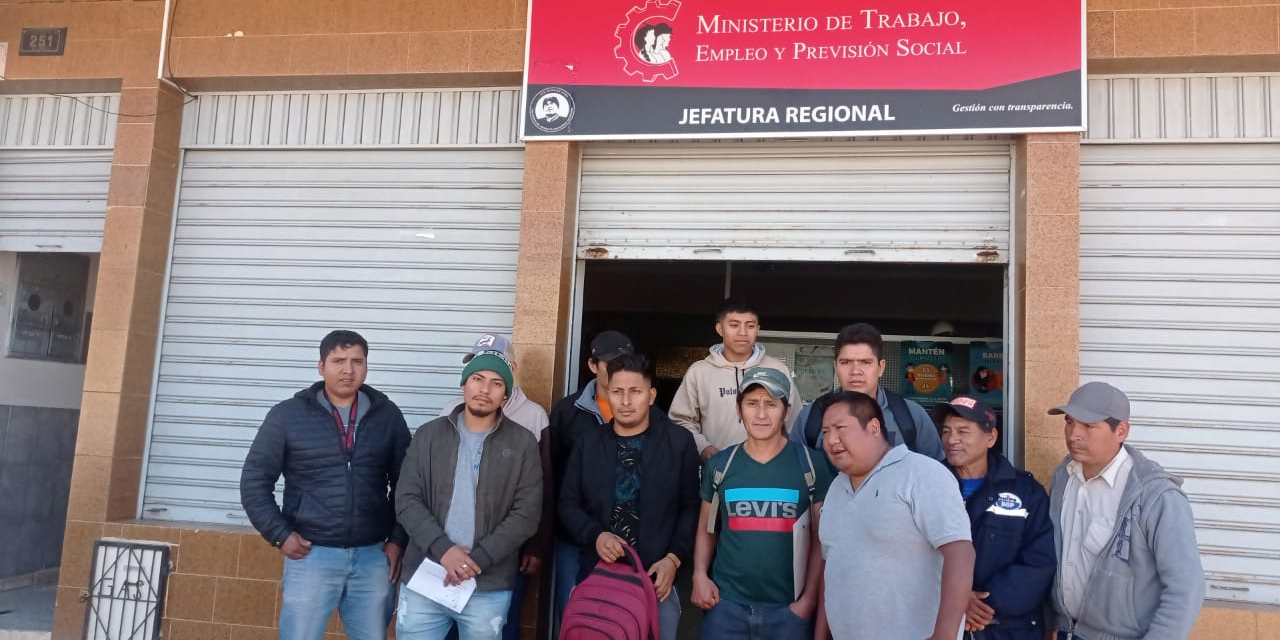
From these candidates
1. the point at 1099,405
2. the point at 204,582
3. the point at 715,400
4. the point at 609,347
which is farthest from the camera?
the point at 204,582

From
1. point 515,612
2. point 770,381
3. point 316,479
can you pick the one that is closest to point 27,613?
point 316,479

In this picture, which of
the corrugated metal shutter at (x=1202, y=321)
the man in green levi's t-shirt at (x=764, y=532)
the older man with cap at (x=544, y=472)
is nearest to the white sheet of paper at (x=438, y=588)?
the older man with cap at (x=544, y=472)

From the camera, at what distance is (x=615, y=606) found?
3.51 meters

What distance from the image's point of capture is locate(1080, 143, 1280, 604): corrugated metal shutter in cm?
454

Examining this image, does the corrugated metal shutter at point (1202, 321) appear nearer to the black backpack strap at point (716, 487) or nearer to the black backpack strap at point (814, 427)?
the black backpack strap at point (814, 427)

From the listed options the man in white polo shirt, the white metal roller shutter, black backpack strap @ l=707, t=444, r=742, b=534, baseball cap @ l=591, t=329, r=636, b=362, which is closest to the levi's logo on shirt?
black backpack strap @ l=707, t=444, r=742, b=534

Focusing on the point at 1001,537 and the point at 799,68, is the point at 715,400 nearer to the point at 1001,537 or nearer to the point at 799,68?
the point at 1001,537

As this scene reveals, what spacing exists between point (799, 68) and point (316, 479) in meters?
3.28

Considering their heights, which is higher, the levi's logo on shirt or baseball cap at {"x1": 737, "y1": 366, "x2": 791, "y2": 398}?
baseball cap at {"x1": 737, "y1": 366, "x2": 791, "y2": 398}

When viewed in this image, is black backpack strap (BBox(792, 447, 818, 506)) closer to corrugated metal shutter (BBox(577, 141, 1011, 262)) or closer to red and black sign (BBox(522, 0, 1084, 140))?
corrugated metal shutter (BBox(577, 141, 1011, 262))

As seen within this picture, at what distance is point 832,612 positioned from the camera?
119 inches

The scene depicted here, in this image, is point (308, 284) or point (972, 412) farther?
point (308, 284)

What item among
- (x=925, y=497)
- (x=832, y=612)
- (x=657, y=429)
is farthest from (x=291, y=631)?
(x=925, y=497)

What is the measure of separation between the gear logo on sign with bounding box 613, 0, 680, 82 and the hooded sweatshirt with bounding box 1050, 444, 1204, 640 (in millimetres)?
3148
